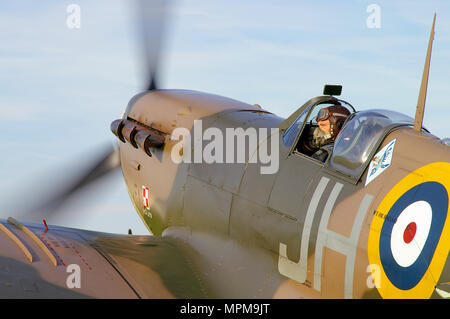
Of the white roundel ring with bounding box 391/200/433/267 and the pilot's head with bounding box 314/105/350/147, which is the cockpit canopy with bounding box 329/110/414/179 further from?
the white roundel ring with bounding box 391/200/433/267

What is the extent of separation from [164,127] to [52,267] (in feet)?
8.50

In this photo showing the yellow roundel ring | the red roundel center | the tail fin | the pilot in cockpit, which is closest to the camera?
the yellow roundel ring

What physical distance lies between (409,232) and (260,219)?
1.69 metres

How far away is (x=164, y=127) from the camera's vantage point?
8.09 meters

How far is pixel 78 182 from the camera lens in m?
8.99

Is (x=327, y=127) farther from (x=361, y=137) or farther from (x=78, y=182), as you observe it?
(x=78, y=182)

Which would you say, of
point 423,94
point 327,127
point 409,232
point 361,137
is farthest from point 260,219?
point 423,94

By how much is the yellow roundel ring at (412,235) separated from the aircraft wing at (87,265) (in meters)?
2.18

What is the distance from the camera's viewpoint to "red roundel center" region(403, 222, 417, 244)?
14.9 ft

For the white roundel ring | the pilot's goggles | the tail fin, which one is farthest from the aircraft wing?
the tail fin

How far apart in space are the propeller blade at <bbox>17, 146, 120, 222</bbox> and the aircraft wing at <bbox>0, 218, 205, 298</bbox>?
1421 mm

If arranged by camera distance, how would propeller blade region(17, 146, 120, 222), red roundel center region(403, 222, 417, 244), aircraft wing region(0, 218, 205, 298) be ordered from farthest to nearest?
propeller blade region(17, 146, 120, 222), aircraft wing region(0, 218, 205, 298), red roundel center region(403, 222, 417, 244)
